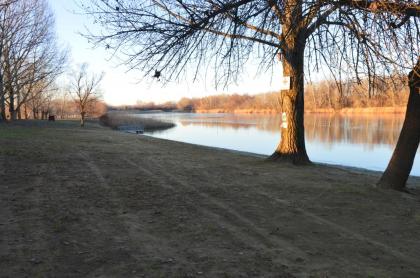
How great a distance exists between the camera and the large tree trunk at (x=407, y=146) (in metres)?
7.64

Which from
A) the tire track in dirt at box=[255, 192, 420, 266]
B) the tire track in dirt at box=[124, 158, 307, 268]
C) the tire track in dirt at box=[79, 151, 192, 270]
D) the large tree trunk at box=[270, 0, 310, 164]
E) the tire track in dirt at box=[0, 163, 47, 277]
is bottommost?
the tire track in dirt at box=[255, 192, 420, 266]

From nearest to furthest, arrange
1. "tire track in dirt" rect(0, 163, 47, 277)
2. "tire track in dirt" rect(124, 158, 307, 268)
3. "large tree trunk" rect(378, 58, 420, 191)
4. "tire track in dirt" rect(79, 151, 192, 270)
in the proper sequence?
"tire track in dirt" rect(0, 163, 47, 277) → "tire track in dirt" rect(79, 151, 192, 270) → "tire track in dirt" rect(124, 158, 307, 268) → "large tree trunk" rect(378, 58, 420, 191)

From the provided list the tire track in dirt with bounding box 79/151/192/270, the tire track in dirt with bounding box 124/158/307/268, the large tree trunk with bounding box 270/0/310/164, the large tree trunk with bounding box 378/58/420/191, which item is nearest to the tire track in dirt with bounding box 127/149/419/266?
the tire track in dirt with bounding box 124/158/307/268

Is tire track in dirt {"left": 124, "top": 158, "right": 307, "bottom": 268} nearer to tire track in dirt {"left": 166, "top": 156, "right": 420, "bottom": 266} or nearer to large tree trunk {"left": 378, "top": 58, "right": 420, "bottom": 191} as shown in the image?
tire track in dirt {"left": 166, "top": 156, "right": 420, "bottom": 266}

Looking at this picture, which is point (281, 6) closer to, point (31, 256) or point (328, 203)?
point (328, 203)

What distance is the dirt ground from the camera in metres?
3.83

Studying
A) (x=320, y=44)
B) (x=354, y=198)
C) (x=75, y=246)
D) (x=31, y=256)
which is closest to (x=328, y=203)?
(x=354, y=198)

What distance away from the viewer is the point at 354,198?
23.0 ft

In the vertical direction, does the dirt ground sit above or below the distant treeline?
below

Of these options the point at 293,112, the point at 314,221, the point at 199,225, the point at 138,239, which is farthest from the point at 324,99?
the point at 138,239

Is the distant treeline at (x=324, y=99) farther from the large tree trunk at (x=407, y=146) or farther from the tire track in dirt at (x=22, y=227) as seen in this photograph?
the tire track in dirt at (x=22, y=227)

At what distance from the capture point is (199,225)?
5145 mm

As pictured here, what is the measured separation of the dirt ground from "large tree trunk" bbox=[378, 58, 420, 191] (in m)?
0.42

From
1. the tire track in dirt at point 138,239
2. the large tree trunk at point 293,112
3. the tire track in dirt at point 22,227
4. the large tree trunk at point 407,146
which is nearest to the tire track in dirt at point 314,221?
the tire track in dirt at point 138,239
